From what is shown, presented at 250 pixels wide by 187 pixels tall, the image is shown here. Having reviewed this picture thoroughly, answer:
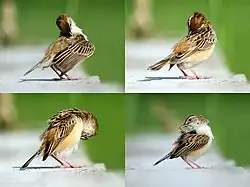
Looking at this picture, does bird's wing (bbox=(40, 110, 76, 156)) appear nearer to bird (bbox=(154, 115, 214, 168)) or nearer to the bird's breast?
the bird's breast

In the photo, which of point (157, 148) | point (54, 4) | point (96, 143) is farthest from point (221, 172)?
point (54, 4)

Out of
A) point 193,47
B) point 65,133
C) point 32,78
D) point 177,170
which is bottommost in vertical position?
point 177,170

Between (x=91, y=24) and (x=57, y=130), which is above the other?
(x=91, y=24)

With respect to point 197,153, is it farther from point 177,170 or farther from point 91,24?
point 91,24

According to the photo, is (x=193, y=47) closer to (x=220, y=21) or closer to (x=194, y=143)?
(x=220, y=21)

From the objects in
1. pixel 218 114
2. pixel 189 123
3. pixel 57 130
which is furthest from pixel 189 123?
pixel 57 130

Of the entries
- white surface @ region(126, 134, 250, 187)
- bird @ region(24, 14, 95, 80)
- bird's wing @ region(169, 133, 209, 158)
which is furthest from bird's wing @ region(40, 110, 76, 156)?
bird's wing @ region(169, 133, 209, 158)
